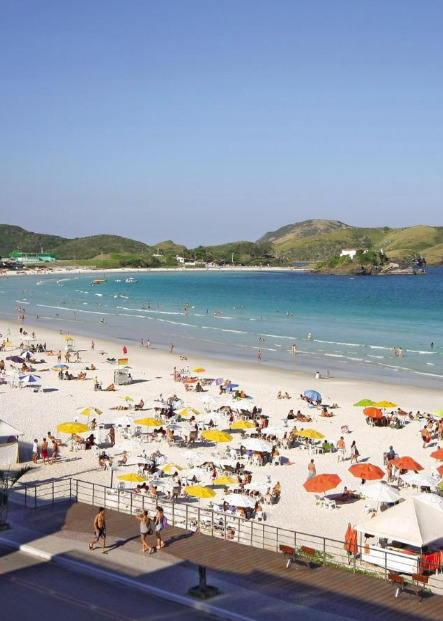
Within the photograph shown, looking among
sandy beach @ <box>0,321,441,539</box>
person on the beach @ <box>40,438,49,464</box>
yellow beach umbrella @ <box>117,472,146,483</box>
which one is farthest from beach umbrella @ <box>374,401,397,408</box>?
person on the beach @ <box>40,438,49,464</box>

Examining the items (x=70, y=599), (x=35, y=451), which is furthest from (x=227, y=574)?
(x=35, y=451)

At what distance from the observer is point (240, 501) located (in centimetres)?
1919

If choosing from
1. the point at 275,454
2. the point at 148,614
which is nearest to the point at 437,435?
the point at 275,454

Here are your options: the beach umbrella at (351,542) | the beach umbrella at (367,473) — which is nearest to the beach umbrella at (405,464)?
the beach umbrella at (367,473)

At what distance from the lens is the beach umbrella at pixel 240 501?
19.1m

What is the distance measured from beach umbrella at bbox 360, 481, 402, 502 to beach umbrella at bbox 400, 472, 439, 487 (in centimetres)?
179

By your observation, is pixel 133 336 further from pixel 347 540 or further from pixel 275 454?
pixel 347 540

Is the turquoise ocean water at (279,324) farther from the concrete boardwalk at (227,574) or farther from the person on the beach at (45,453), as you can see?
the concrete boardwalk at (227,574)

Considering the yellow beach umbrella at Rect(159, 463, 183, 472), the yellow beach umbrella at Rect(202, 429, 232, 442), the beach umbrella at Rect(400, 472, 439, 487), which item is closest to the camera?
the beach umbrella at Rect(400, 472, 439, 487)

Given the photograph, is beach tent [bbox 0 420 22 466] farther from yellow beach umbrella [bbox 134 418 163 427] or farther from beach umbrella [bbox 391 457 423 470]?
beach umbrella [bbox 391 457 423 470]

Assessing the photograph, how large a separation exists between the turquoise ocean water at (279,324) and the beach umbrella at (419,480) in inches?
801

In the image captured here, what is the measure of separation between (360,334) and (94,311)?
3651cm

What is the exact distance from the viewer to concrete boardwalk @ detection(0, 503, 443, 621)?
12062 millimetres

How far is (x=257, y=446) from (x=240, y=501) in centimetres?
507
